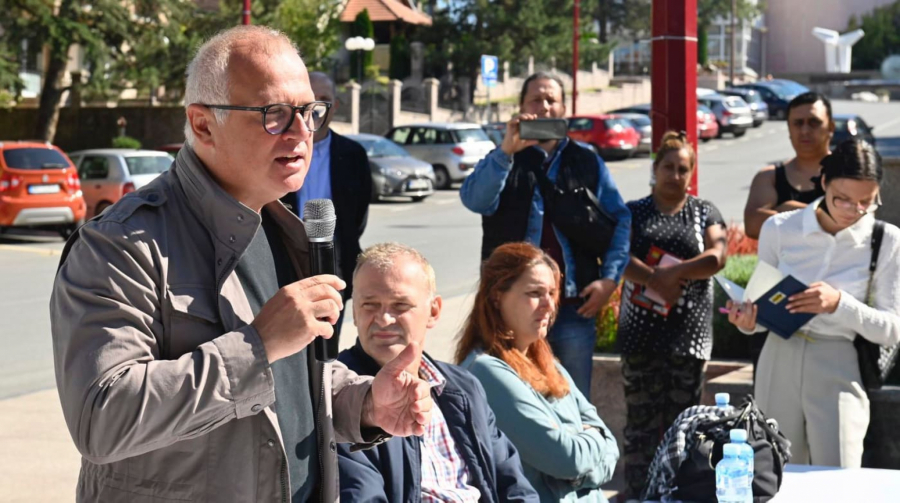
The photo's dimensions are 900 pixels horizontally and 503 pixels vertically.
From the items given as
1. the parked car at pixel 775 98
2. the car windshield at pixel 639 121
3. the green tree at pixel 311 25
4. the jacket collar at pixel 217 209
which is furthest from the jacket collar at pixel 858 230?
the parked car at pixel 775 98

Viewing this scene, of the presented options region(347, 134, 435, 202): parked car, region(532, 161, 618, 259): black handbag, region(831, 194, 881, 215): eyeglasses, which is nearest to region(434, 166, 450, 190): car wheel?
region(347, 134, 435, 202): parked car

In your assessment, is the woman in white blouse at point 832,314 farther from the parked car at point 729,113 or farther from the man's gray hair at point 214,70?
the parked car at point 729,113

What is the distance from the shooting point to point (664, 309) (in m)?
6.22

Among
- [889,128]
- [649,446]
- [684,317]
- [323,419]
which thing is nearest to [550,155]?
[684,317]

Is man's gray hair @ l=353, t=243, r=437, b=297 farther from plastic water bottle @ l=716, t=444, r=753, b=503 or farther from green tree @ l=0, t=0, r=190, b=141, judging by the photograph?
green tree @ l=0, t=0, r=190, b=141

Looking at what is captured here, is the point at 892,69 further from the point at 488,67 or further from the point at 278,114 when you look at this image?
the point at 278,114

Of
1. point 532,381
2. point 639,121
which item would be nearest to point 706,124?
point 639,121

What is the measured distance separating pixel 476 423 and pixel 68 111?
35602 mm

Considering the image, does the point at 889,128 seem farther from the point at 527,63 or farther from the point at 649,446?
the point at 649,446

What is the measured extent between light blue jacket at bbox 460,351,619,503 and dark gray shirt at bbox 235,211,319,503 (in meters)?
1.89

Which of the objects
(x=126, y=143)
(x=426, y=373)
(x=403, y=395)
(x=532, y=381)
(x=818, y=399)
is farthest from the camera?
(x=126, y=143)

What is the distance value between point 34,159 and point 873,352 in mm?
16807

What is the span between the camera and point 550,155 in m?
5.88

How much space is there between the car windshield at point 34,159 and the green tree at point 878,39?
81.3 metres
